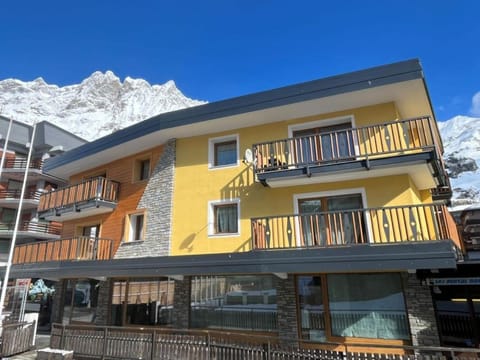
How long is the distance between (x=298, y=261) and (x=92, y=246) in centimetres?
939

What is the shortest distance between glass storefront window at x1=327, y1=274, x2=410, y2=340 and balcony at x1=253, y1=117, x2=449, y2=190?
314cm

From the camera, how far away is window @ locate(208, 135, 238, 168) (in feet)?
41.6

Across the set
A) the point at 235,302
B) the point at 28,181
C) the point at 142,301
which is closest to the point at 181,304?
the point at 142,301

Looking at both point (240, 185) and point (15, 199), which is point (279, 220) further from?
point (15, 199)

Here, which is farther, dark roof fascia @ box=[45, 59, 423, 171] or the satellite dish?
the satellite dish

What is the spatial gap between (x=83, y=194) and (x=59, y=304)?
531 cm

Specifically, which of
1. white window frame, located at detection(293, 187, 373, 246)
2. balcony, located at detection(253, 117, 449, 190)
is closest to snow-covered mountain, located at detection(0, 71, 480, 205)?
balcony, located at detection(253, 117, 449, 190)

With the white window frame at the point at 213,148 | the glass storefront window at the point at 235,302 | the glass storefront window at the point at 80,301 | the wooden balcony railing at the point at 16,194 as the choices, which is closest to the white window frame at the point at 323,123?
the white window frame at the point at 213,148

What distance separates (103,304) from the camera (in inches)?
531

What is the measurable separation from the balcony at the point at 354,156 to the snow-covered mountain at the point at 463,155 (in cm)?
3379

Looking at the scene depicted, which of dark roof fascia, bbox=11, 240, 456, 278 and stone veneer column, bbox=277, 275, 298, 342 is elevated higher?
dark roof fascia, bbox=11, 240, 456, 278

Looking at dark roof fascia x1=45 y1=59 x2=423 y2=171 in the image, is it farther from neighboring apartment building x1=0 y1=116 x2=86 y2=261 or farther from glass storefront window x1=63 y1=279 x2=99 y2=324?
neighboring apartment building x1=0 y1=116 x2=86 y2=261

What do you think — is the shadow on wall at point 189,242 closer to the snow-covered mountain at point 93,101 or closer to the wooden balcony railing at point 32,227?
the wooden balcony railing at point 32,227

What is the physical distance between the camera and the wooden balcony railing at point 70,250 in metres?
13.5
